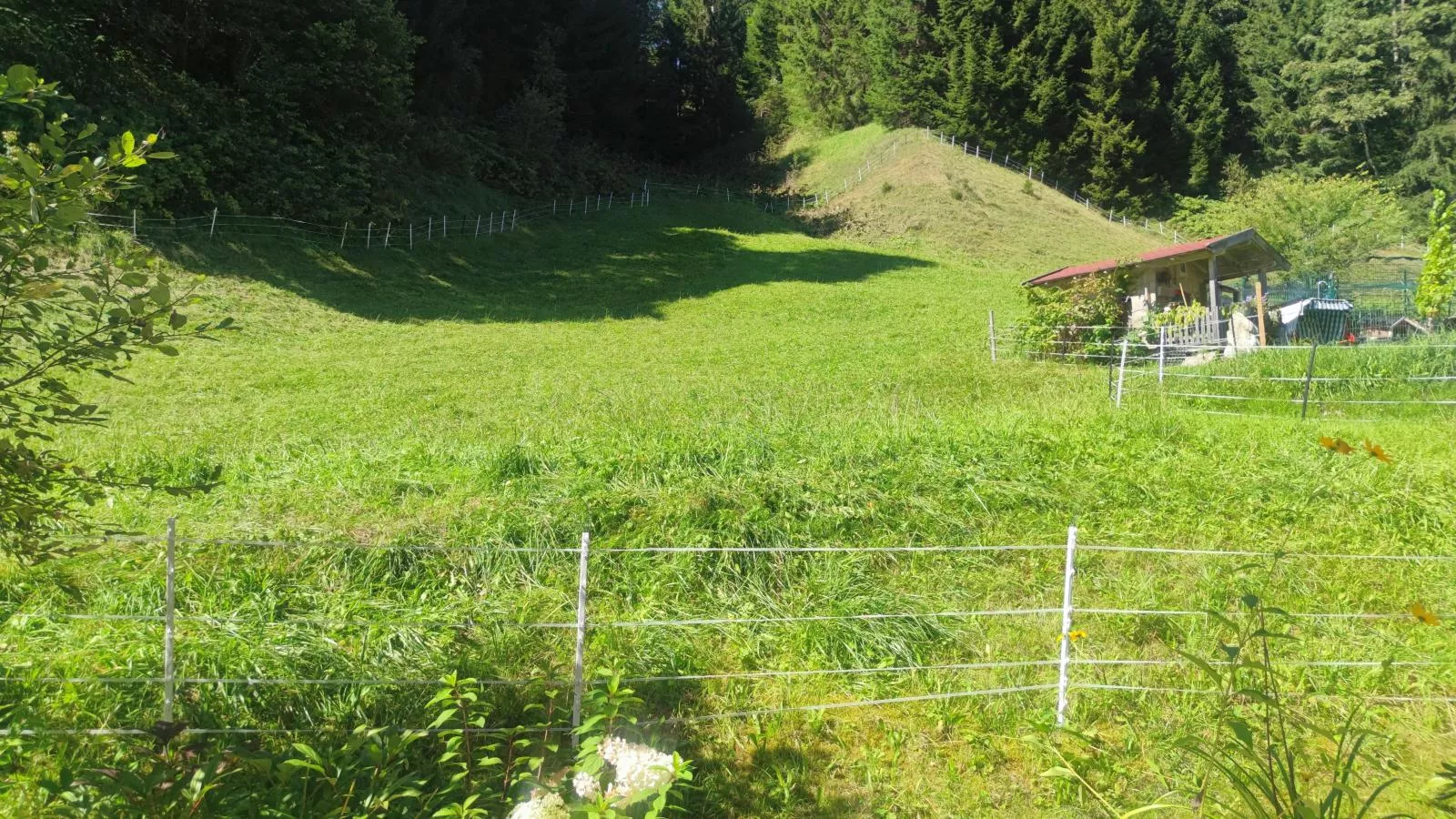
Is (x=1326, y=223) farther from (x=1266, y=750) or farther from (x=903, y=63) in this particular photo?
(x=1266, y=750)

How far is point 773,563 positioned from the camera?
18.7 feet

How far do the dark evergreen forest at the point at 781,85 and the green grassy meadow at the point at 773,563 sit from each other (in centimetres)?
1561

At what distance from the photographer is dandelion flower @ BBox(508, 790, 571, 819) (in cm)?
279

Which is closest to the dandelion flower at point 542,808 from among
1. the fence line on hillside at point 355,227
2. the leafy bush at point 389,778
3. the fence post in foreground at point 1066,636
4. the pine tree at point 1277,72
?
the leafy bush at point 389,778

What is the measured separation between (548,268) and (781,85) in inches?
1580

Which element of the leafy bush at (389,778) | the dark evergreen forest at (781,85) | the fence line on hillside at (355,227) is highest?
the dark evergreen forest at (781,85)

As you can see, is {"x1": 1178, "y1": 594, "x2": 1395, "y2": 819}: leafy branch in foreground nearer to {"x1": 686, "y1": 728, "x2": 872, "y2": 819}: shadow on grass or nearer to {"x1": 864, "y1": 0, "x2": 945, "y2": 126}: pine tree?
{"x1": 686, "y1": 728, "x2": 872, "y2": 819}: shadow on grass

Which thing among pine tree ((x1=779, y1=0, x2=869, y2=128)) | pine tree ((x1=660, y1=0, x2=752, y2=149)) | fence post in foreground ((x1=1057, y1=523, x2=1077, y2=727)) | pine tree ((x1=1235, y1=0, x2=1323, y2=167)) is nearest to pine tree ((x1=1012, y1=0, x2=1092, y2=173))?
pine tree ((x1=779, y1=0, x2=869, y2=128))

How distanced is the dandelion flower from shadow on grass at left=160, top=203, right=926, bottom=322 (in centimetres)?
1863

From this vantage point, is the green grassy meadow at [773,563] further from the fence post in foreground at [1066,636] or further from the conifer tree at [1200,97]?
the conifer tree at [1200,97]

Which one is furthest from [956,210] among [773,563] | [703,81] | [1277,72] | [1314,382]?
[773,563]

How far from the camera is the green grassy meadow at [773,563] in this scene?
4.11 m

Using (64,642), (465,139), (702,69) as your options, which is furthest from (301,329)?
(702,69)

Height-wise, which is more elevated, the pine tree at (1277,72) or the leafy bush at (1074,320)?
the pine tree at (1277,72)
